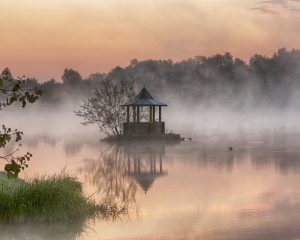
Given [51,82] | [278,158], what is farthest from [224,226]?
[51,82]

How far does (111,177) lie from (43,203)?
12.3 metres

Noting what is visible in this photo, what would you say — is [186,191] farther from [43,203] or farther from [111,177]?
[43,203]

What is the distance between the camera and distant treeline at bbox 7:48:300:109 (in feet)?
504

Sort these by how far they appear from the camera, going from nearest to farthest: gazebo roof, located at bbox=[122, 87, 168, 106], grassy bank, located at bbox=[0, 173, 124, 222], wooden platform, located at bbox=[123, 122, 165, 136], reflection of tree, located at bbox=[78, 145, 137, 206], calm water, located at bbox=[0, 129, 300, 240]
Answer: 1. calm water, located at bbox=[0, 129, 300, 240]
2. grassy bank, located at bbox=[0, 173, 124, 222]
3. reflection of tree, located at bbox=[78, 145, 137, 206]
4. wooden platform, located at bbox=[123, 122, 165, 136]
5. gazebo roof, located at bbox=[122, 87, 168, 106]

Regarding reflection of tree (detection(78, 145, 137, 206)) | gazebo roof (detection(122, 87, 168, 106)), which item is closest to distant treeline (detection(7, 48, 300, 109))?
gazebo roof (detection(122, 87, 168, 106))

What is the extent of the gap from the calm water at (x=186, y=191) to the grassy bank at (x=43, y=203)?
43 centimetres

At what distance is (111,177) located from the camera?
28250 millimetres

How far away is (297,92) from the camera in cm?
15425

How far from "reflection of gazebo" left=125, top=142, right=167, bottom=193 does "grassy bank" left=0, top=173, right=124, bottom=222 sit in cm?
676

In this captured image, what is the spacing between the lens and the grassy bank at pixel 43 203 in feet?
51.5

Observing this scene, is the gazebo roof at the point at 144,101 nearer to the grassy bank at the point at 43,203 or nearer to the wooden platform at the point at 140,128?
the wooden platform at the point at 140,128

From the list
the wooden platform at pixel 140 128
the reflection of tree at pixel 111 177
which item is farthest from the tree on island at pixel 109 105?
the reflection of tree at pixel 111 177

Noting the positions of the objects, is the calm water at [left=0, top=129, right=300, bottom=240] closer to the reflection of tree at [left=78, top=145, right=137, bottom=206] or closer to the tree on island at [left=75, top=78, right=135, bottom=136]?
the reflection of tree at [left=78, top=145, right=137, bottom=206]

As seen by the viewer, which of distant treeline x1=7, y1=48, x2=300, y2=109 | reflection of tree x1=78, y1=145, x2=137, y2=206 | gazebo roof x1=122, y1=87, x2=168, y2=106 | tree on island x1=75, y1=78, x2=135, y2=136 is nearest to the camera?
reflection of tree x1=78, y1=145, x2=137, y2=206
